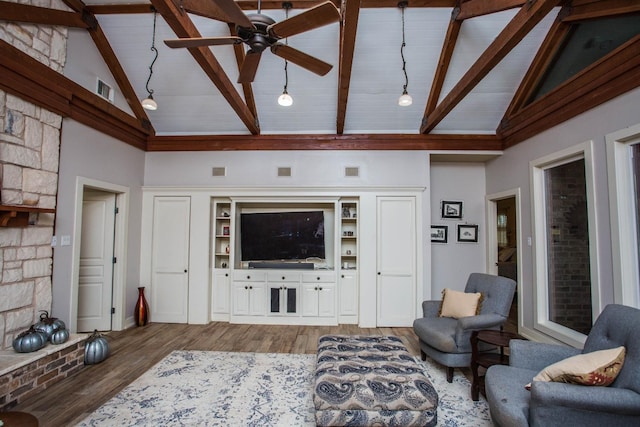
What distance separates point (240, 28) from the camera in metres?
2.28

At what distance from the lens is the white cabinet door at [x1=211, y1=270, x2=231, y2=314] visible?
493cm

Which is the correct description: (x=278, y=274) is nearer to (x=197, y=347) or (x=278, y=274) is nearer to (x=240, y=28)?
(x=197, y=347)

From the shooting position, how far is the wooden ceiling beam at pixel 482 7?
9.09 ft

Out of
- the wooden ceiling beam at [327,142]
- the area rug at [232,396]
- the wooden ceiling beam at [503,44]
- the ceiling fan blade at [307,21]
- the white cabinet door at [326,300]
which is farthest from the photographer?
the wooden ceiling beam at [327,142]

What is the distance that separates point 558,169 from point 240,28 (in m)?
3.91

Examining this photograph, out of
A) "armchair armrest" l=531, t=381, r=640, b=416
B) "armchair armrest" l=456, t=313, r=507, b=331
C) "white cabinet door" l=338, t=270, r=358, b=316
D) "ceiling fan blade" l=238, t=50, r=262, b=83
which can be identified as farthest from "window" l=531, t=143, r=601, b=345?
"ceiling fan blade" l=238, t=50, r=262, b=83

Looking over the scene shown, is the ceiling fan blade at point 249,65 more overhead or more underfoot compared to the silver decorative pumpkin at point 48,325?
more overhead

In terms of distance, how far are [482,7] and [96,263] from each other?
224 inches

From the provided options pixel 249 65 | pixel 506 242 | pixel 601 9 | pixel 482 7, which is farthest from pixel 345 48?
pixel 506 242

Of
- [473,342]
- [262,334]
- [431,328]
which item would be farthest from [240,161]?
[473,342]

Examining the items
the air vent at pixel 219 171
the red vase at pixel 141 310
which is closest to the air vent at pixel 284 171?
the air vent at pixel 219 171

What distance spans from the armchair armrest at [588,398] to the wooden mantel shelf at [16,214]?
415cm

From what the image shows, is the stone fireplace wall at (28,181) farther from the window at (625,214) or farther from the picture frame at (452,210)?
the window at (625,214)

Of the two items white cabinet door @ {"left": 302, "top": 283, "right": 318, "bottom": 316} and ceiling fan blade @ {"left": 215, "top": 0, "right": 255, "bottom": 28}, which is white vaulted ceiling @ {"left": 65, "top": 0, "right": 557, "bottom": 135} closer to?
ceiling fan blade @ {"left": 215, "top": 0, "right": 255, "bottom": 28}
